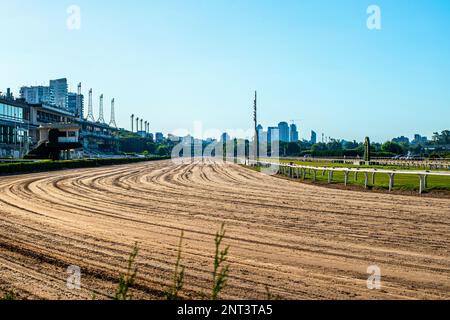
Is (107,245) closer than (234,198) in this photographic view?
Yes

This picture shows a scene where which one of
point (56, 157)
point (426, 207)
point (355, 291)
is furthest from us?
point (56, 157)

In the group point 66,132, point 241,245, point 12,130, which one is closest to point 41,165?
point 66,132

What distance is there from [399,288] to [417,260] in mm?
1539

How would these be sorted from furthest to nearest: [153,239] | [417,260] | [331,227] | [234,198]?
[234,198] → [331,227] → [153,239] → [417,260]

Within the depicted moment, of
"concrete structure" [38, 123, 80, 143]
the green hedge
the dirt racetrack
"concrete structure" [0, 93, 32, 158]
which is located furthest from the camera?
"concrete structure" [0, 93, 32, 158]

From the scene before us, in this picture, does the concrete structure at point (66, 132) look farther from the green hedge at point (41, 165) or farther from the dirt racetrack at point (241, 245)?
the dirt racetrack at point (241, 245)

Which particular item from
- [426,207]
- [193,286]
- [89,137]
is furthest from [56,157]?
[89,137]

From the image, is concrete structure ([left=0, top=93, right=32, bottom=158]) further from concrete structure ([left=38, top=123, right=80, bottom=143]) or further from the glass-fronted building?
concrete structure ([left=38, top=123, right=80, bottom=143])

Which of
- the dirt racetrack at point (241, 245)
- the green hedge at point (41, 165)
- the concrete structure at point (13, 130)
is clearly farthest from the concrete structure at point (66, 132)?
the dirt racetrack at point (241, 245)

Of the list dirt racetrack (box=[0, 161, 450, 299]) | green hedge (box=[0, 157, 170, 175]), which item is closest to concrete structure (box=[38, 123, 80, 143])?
green hedge (box=[0, 157, 170, 175])

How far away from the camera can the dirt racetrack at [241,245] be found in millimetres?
5355

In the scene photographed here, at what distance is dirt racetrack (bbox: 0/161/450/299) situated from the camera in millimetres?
5355

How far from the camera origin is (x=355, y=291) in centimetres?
516
